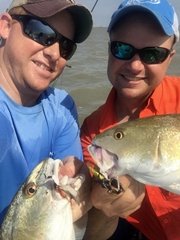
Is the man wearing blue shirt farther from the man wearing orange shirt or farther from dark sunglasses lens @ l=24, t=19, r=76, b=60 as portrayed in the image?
the man wearing orange shirt

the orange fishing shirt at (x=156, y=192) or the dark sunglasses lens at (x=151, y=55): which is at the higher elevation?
the dark sunglasses lens at (x=151, y=55)

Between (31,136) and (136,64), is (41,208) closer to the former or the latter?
(31,136)

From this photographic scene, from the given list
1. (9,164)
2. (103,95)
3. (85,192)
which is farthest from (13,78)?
(103,95)

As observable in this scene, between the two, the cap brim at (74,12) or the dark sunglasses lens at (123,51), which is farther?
the dark sunglasses lens at (123,51)

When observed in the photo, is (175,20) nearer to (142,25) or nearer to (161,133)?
(142,25)

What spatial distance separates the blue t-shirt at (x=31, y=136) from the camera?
10.6 feet

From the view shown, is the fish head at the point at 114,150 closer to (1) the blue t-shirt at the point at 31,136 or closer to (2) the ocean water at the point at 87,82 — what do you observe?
(1) the blue t-shirt at the point at 31,136

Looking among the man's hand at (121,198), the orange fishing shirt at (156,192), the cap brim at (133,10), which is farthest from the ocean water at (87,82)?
the man's hand at (121,198)

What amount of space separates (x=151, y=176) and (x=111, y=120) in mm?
1189

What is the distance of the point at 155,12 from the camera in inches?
134

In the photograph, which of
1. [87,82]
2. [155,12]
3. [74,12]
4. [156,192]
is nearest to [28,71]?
[74,12]

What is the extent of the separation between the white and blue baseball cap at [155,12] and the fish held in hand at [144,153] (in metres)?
1.08

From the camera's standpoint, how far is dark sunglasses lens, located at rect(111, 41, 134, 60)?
11.0 feet

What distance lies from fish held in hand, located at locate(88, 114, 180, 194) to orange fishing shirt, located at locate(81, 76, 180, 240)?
83 cm
